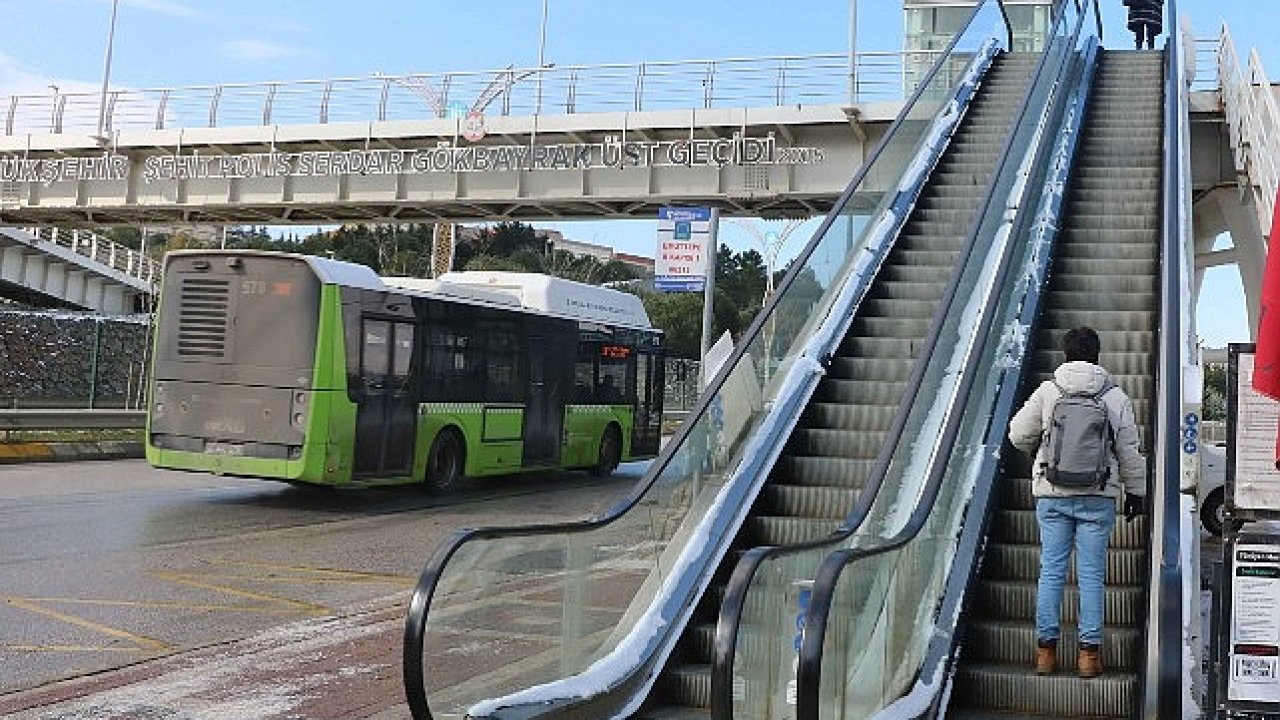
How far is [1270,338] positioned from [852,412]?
4.69 metres

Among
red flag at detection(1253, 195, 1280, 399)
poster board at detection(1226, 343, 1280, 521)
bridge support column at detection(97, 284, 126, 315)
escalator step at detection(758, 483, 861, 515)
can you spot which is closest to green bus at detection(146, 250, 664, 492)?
escalator step at detection(758, 483, 861, 515)

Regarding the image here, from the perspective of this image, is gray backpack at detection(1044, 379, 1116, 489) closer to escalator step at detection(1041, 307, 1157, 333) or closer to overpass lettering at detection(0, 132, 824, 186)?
escalator step at detection(1041, 307, 1157, 333)

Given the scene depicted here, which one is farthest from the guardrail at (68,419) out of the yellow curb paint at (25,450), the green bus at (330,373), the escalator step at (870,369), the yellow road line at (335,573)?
the escalator step at (870,369)

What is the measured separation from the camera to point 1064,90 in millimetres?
14688

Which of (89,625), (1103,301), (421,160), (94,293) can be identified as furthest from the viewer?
(94,293)

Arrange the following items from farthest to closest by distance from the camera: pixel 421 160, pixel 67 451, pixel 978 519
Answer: pixel 421 160
pixel 67 451
pixel 978 519

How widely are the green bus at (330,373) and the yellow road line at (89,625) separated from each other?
19.8ft

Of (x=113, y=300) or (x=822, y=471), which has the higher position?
(x=113, y=300)

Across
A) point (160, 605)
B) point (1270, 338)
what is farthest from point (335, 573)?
point (1270, 338)

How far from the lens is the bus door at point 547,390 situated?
19641mm

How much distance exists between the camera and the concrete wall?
2734 cm

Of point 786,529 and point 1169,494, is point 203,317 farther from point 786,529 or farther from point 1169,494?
point 1169,494

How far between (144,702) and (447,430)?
37.0 feet

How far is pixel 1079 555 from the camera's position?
612 cm
